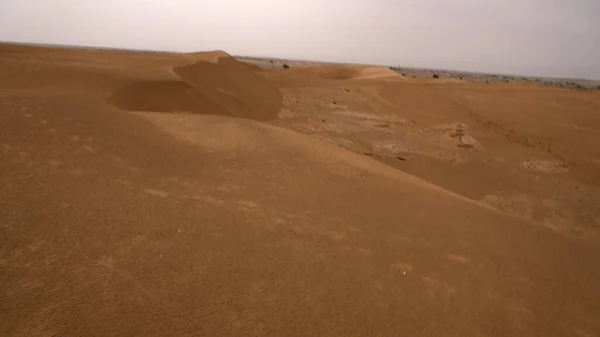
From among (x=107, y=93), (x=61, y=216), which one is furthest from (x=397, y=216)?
(x=107, y=93)

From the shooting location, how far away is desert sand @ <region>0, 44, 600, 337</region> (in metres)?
2.17

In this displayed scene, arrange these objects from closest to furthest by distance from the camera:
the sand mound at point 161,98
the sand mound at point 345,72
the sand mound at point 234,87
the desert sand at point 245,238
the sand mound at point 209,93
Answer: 1. the desert sand at point 245,238
2. the sand mound at point 161,98
3. the sand mound at point 209,93
4. the sand mound at point 234,87
5. the sand mound at point 345,72

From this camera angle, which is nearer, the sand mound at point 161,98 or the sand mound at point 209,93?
the sand mound at point 161,98

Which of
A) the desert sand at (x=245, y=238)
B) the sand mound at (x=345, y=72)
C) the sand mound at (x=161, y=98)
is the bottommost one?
the desert sand at (x=245, y=238)

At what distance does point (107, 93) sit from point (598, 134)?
526 inches

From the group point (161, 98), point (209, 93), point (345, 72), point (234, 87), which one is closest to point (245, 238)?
point (161, 98)

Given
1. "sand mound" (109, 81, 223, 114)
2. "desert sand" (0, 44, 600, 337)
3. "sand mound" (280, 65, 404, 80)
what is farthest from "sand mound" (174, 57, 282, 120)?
"sand mound" (280, 65, 404, 80)

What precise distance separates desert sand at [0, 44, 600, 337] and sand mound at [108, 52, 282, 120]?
730mm

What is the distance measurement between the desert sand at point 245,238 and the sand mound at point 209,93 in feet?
2.40

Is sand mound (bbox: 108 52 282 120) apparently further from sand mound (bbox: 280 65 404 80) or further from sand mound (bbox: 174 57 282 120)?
sand mound (bbox: 280 65 404 80)

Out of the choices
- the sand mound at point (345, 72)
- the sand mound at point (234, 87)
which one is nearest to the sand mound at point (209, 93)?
the sand mound at point (234, 87)

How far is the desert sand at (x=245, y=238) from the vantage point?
217cm

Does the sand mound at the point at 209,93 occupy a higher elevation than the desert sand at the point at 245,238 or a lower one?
higher

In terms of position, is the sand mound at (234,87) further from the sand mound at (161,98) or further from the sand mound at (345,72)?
the sand mound at (345,72)
